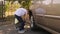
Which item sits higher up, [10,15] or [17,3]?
[17,3]

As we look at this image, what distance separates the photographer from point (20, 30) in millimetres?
9695

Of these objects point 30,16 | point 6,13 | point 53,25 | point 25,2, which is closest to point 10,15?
point 6,13

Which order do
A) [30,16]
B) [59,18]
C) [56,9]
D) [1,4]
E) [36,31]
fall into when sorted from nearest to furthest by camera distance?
1. [59,18]
2. [56,9]
3. [36,31]
4. [30,16]
5. [1,4]

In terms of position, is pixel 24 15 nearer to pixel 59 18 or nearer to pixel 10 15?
pixel 59 18

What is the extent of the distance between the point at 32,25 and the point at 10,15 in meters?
6.50

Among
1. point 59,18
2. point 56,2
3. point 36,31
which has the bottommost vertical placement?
point 36,31

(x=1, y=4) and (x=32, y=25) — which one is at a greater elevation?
(x=1, y=4)

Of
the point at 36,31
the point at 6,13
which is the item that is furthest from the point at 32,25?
the point at 6,13

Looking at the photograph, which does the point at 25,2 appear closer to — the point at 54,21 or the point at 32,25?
the point at 32,25

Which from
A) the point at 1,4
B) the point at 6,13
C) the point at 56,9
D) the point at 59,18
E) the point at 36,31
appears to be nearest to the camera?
the point at 59,18

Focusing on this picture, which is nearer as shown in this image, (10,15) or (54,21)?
(54,21)

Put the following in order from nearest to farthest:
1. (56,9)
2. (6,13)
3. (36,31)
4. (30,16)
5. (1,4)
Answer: (56,9), (36,31), (30,16), (1,4), (6,13)

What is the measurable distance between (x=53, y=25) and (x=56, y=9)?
1.88ft

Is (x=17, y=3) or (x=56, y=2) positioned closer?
(x=56, y=2)
